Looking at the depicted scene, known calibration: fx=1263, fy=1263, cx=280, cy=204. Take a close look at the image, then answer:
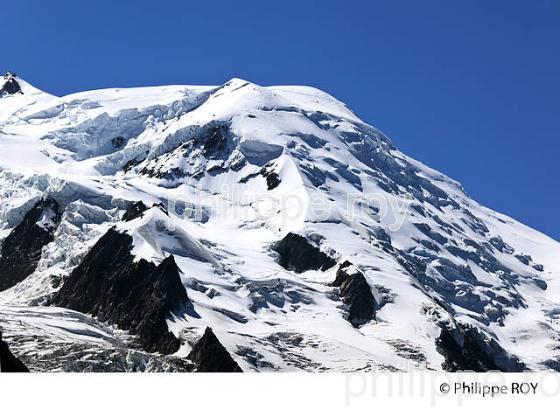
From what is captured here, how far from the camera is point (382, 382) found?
105m

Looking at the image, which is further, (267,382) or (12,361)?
(12,361)

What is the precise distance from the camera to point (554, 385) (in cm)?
10288

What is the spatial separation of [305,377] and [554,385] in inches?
799

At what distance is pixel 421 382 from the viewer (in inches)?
4092

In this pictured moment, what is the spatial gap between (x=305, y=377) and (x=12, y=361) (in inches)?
1924

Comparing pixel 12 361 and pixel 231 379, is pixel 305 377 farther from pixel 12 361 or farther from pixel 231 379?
pixel 12 361

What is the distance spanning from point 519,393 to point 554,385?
365 cm

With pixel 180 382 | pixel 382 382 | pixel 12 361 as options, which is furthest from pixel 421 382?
pixel 12 361

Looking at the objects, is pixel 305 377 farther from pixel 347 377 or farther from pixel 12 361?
pixel 12 361

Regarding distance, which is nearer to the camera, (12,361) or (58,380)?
(58,380)

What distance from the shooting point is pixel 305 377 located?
10238 cm

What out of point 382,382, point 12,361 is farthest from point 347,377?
point 12,361

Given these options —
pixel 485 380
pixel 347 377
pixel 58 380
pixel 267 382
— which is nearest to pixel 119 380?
pixel 58 380

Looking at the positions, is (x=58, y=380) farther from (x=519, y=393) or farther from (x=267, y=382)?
(x=519, y=393)
